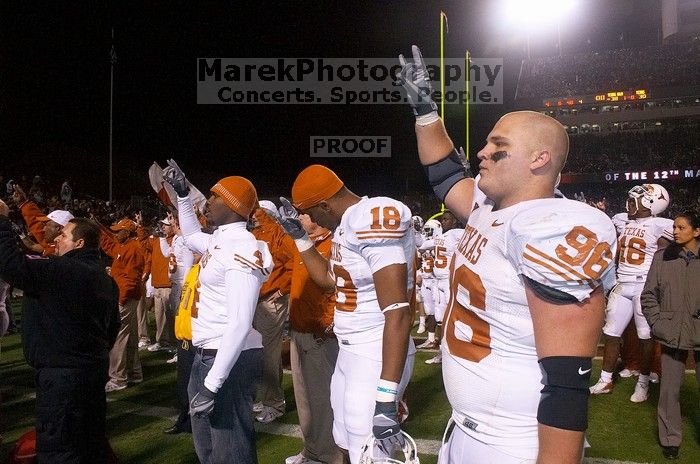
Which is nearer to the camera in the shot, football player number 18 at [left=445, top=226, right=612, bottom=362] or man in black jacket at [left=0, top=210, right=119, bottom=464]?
football player number 18 at [left=445, top=226, right=612, bottom=362]

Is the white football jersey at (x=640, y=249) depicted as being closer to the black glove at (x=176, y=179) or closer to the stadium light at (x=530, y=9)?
the black glove at (x=176, y=179)

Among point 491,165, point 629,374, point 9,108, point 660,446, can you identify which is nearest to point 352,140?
point 9,108

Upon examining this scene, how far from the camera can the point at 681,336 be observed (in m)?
4.91

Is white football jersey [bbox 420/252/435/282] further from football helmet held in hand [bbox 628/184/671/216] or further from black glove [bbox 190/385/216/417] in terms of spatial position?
black glove [bbox 190/385/216/417]

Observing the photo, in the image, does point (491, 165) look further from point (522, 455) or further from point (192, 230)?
point (192, 230)

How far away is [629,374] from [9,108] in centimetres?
3147

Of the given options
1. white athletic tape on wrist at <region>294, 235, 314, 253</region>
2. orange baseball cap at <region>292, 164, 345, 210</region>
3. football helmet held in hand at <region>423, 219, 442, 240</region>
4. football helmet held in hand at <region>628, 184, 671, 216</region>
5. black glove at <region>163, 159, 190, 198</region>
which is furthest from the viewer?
football helmet held in hand at <region>423, 219, 442, 240</region>

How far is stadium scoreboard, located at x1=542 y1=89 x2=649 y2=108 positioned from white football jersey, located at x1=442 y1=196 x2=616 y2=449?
184ft

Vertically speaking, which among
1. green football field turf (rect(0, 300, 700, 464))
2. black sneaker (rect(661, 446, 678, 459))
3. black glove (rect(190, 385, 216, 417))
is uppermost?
black glove (rect(190, 385, 216, 417))

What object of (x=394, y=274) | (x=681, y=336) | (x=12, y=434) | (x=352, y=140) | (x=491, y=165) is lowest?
(x=12, y=434)

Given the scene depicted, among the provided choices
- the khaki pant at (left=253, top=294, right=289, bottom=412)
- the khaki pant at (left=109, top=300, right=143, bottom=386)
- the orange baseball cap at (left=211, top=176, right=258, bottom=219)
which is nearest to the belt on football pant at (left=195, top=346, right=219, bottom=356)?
the orange baseball cap at (left=211, top=176, right=258, bottom=219)

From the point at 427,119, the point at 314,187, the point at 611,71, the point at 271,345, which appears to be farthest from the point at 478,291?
the point at 611,71

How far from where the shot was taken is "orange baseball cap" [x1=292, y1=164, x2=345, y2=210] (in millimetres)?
3633

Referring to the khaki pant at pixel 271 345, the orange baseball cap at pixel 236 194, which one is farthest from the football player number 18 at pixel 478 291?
the khaki pant at pixel 271 345
